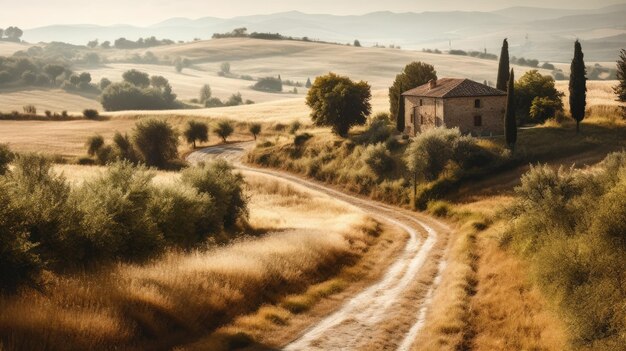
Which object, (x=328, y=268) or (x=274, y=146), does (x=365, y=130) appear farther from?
(x=328, y=268)

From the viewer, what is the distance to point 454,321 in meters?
20.5

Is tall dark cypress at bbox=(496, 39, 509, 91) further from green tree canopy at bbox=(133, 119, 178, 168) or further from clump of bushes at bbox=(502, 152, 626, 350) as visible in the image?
green tree canopy at bbox=(133, 119, 178, 168)

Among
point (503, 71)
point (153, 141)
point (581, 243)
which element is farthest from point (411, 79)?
point (581, 243)

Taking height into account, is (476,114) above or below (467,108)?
below

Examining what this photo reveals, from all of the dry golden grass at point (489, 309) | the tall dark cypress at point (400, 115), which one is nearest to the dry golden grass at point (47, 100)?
the tall dark cypress at point (400, 115)

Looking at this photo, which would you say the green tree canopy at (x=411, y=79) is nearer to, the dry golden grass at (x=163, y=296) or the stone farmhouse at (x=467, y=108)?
the stone farmhouse at (x=467, y=108)

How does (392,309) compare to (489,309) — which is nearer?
(392,309)

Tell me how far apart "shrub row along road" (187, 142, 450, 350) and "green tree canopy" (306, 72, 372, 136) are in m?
35.1

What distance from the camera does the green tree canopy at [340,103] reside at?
248 ft

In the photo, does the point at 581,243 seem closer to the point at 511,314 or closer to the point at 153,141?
the point at 511,314

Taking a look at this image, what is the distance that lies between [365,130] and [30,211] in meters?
64.4

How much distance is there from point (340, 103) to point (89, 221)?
58.2 meters

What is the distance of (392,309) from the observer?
870 inches

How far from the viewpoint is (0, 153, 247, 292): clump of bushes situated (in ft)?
50.6
